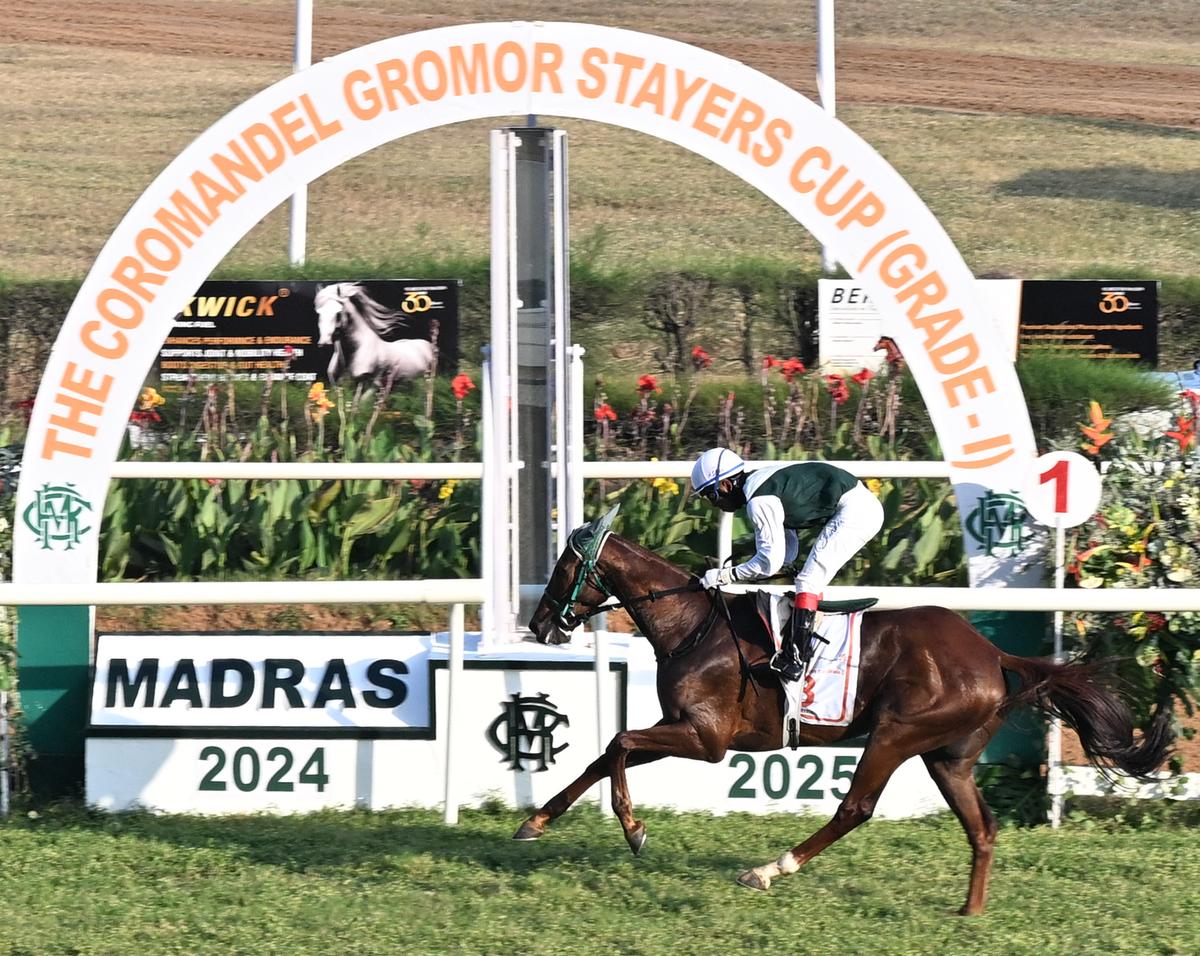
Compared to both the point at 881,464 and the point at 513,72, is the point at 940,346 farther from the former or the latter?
the point at 513,72

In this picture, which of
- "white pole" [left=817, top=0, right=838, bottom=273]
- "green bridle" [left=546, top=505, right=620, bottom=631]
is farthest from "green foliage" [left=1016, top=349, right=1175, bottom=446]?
"green bridle" [left=546, top=505, right=620, bottom=631]

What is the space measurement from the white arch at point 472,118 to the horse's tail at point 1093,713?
108cm

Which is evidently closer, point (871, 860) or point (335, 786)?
point (871, 860)

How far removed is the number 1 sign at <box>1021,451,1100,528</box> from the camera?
6.24m

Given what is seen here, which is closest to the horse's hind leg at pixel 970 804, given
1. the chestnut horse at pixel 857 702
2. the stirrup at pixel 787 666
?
the chestnut horse at pixel 857 702

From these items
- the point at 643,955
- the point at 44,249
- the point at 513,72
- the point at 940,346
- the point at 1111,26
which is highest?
the point at 1111,26

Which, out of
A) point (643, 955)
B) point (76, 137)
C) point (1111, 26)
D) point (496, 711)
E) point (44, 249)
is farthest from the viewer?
point (1111, 26)

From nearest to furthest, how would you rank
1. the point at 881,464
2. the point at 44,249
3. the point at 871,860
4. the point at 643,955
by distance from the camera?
the point at 643,955 → the point at 871,860 → the point at 881,464 → the point at 44,249

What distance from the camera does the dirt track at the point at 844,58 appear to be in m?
25.9

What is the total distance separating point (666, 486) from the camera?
883cm

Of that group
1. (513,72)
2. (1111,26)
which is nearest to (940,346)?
(513,72)

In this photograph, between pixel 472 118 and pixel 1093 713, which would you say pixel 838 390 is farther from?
pixel 1093 713

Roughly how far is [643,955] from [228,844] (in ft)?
5.61

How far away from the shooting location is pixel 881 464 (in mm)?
7199
